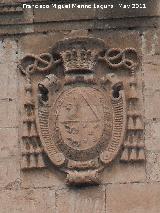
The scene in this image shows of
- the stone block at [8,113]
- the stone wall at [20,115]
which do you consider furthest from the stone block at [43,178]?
the stone block at [8,113]

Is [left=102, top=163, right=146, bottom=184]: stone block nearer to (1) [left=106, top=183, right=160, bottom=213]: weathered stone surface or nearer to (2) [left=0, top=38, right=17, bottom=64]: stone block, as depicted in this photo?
(1) [left=106, top=183, right=160, bottom=213]: weathered stone surface

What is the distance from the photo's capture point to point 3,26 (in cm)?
1119

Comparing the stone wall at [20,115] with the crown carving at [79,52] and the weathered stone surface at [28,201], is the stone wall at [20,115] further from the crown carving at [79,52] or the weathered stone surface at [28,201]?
the crown carving at [79,52]

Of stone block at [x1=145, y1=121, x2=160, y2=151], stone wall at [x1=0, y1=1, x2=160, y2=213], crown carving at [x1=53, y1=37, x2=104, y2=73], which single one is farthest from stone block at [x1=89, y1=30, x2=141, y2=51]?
stone block at [x1=145, y1=121, x2=160, y2=151]

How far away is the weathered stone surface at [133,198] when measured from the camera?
410 inches

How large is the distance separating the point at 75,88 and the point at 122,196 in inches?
54.4

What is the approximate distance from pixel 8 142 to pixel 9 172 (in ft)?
1.18

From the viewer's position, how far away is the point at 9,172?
10695 millimetres

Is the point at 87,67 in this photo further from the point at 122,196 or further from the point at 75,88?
the point at 122,196

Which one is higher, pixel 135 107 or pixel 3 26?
pixel 3 26

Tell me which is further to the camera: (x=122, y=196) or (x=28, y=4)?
(x=28, y=4)


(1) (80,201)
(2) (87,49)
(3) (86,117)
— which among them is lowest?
(1) (80,201)

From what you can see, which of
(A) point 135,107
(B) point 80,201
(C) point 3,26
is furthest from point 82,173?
(C) point 3,26

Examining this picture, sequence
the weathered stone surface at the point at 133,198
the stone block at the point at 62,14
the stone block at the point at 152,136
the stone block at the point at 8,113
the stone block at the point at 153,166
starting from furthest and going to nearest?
the stone block at the point at 62,14
the stone block at the point at 8,113
the stone block at the point at 152,136
the stone block at the point at 153,166
the weathered stone surface at the point at 133,198
